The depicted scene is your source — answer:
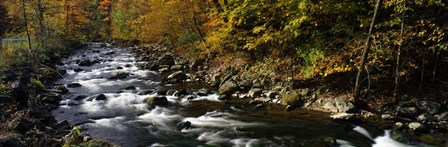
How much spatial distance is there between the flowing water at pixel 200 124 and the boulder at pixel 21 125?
2.10 meters

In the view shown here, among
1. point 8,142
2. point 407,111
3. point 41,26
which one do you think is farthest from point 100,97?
point 41,26

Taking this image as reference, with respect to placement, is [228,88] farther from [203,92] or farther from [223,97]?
[203,92]

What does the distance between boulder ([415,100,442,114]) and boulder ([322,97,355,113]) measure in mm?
2275

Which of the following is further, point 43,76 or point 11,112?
point 43,76

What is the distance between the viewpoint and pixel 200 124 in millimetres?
13383

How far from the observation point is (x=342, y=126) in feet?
40.8

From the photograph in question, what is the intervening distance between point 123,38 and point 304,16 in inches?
1812

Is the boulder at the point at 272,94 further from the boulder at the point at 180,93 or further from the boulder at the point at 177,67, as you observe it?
the boulder at the point at 177,67

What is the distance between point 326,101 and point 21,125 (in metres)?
11.2

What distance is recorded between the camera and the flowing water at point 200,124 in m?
11.5

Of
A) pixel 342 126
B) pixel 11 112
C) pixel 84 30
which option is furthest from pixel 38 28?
pixel 84 30

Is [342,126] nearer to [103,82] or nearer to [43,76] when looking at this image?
[103,82]

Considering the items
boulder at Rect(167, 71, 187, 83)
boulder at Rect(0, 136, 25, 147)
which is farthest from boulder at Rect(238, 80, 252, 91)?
boulder at Rect(0, 136, 25, 147)

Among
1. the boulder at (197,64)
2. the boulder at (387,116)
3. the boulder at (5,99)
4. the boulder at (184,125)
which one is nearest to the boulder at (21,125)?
the boulder at (5,99)
